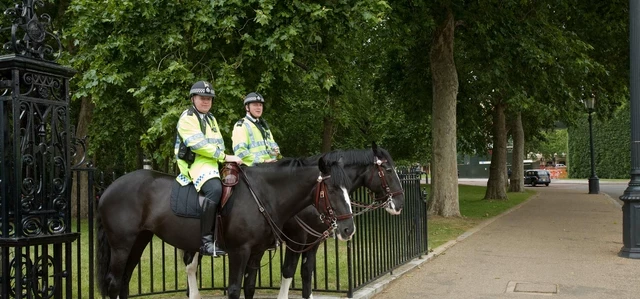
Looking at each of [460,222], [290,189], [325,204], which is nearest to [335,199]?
[325,204]

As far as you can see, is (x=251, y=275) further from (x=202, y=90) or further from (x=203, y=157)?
(x=202, y=90)

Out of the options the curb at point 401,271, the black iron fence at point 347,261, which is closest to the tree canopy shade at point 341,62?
the black iron fence at point 347,261

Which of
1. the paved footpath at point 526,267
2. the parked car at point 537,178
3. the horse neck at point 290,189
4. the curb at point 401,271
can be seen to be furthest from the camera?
the parked car at point 537,178

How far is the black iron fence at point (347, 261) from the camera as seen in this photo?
788cm

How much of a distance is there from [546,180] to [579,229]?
129 ft

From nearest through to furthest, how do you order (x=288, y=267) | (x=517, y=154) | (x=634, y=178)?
(x=288, y=267) < (x=634, y=178) < (x=517, y=154)

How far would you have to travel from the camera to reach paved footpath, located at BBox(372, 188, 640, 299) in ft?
28.5

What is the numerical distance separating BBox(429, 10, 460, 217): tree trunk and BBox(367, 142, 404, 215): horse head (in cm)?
1249

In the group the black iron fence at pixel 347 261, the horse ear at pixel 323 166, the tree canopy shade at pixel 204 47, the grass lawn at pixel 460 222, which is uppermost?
the tree canopy shade at pixel 204 47

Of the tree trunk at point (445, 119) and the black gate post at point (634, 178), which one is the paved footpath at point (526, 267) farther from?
the tree trunk at point (445, 119)

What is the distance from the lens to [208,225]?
591 centimetres

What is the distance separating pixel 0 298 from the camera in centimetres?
485

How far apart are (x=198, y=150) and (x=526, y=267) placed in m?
6.92

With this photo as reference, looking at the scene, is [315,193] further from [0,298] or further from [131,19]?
[131,19]
